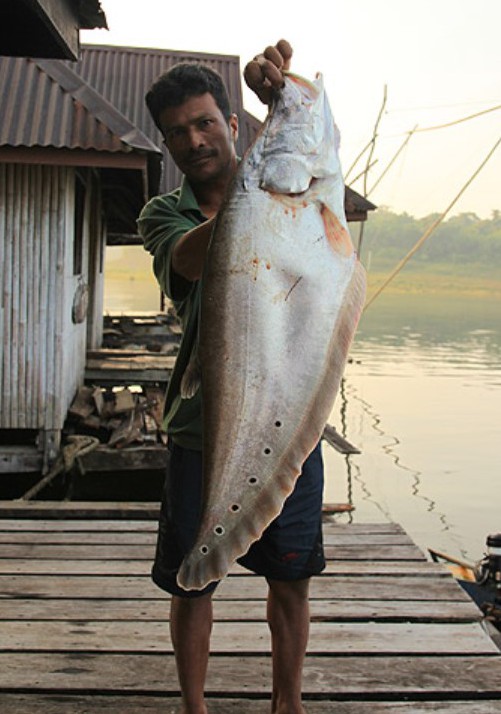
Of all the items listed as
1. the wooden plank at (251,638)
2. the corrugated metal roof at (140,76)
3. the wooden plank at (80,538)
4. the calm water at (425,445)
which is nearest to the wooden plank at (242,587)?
the wooden plank at (251,638)

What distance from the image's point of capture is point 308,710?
2.86 m

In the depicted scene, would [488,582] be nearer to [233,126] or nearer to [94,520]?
[94,520]

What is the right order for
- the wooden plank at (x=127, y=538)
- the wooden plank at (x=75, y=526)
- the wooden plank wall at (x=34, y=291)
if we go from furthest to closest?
the wooden plank wall at (x=34, y=291), the wooden plank at (x=75, y=526), the wooden plank at (x=127, y=538)

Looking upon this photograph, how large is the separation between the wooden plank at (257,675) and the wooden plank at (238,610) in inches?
14.8

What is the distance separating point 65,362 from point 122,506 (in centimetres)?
274

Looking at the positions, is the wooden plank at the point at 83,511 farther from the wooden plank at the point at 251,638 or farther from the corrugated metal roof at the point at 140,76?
the corrugated metal roof at the point at 140,76

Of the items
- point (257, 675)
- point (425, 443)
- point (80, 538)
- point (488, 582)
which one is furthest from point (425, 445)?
point (257, 675)

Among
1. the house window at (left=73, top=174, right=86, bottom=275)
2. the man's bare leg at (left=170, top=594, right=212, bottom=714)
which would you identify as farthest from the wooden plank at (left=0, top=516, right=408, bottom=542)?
the house window at (left=73, top=174, right=86, bottom=275)

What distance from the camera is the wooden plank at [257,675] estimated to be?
299cm

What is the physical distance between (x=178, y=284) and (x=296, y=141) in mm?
627

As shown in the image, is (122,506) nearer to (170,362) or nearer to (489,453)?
(170,362)

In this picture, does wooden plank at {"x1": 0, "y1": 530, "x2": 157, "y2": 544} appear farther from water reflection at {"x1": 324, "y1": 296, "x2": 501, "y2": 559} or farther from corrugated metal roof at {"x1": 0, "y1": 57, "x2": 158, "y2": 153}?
water reflection at {"x1": 324, "y1": 296, "x2": 501, "y2": 559}

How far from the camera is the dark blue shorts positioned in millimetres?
2400

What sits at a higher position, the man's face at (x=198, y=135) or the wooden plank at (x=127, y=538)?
the man's face at (x=198, y=135)
